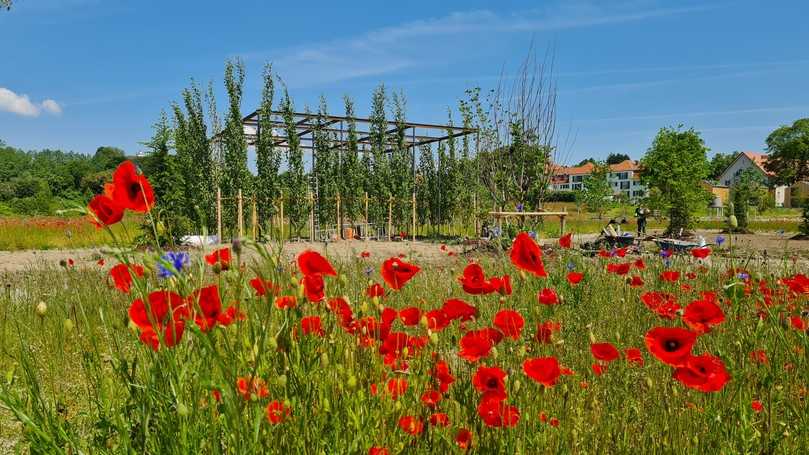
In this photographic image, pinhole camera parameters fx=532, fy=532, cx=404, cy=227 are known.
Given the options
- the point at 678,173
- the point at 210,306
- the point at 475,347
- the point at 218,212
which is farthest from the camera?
the point at 678,173

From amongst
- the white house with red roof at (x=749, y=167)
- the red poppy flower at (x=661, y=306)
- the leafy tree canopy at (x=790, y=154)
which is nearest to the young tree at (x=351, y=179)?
the red poppy flower at (x=661, y=306)

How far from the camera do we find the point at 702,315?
152 cm

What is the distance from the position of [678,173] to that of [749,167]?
61.2m

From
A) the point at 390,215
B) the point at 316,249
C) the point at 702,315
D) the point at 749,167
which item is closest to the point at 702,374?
the point at 702,315

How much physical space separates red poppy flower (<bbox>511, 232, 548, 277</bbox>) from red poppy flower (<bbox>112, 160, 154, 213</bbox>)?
0.91 meters

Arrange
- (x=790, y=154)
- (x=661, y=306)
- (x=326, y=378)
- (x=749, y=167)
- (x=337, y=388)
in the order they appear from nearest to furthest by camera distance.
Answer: (x=326, y=378) → (x=337, y=388) → (x=661, y=306) → (x=790, y=154) → (x=749, y=167)

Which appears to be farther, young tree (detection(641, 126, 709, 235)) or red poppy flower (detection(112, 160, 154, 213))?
young tree (detection(641, 126, 709, 235))

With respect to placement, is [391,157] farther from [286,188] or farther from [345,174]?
[286,188]

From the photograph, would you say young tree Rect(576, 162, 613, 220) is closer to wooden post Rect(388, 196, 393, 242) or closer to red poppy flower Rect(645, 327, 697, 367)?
wooden post Rect(388, 196, 393, 242)

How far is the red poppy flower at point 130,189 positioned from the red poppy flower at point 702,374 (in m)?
1.27

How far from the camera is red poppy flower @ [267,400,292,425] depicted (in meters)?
1.21

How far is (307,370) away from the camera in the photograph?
1374 millimetres

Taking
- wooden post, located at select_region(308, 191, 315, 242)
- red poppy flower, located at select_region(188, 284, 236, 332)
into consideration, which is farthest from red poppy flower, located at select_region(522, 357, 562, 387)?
wooden post, located at select_region(308, 191, 315, 242)

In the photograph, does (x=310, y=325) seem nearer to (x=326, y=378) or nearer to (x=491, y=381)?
(x=326, y=378)
